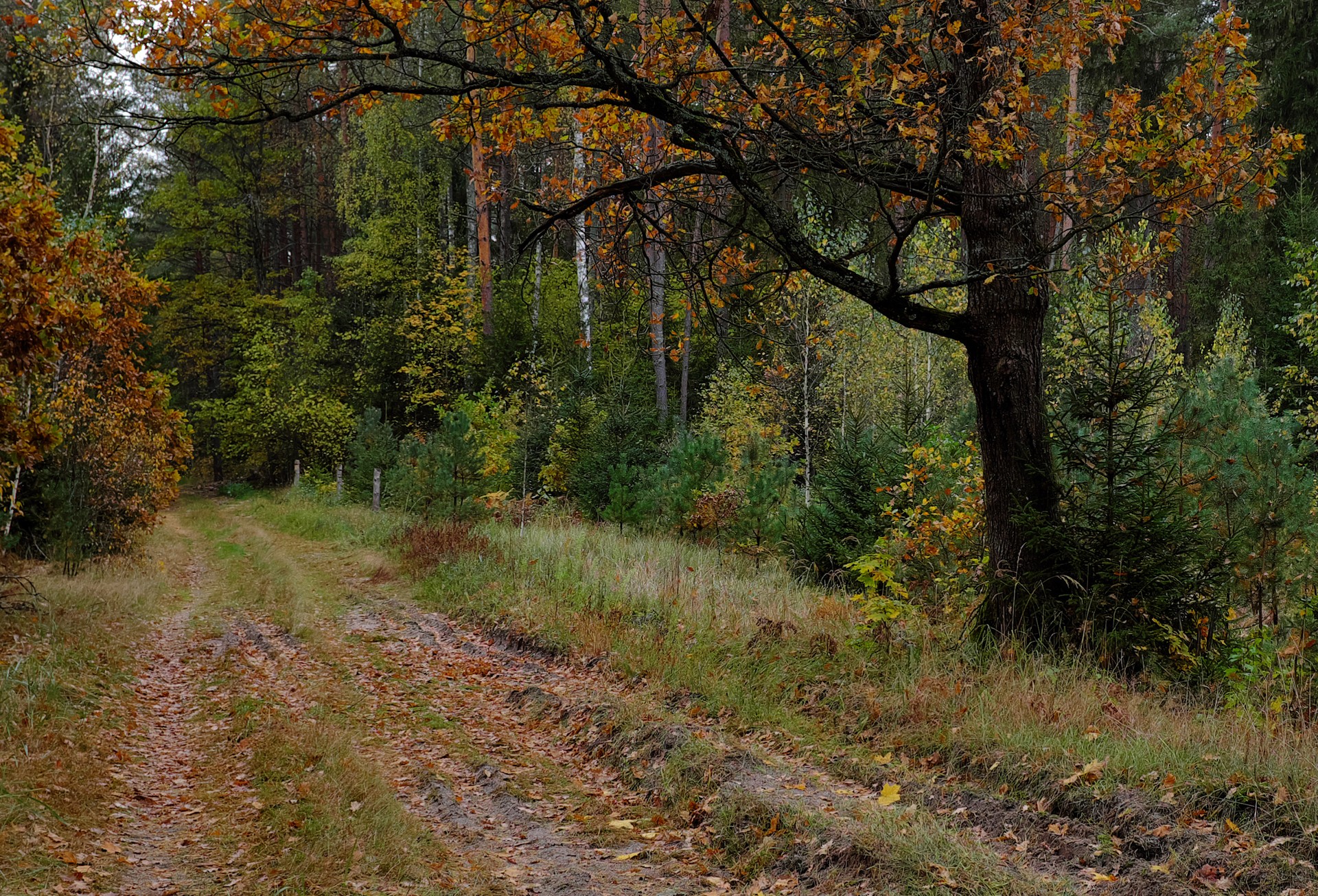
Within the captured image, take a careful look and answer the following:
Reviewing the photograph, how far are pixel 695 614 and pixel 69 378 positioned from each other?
10.8 m

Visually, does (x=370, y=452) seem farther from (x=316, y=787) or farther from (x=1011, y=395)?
(x=1011, y=395)

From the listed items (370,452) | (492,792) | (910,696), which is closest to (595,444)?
(370,452)

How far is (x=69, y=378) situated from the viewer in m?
13.1

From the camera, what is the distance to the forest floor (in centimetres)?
412

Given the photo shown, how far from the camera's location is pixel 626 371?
17750mm

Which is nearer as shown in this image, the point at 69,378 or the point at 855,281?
the point at 855,281

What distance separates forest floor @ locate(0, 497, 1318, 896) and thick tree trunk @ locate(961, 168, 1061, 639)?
60.1 inches

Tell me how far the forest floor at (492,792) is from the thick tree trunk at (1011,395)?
1.53 m

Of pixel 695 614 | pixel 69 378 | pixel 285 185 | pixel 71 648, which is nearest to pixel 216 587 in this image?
pixel 69 378

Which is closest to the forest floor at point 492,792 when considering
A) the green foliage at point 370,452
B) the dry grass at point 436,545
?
the dry grass at point 436,545

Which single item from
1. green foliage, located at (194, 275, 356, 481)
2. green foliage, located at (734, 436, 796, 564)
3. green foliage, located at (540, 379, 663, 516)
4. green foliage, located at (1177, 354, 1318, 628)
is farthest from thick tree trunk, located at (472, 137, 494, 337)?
green foliage, located at (1177, 354, 1318, 628)

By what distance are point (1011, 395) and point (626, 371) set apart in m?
11.9

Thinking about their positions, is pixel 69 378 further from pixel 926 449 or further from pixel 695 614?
pixel 926 449

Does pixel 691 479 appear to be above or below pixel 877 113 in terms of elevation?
below
